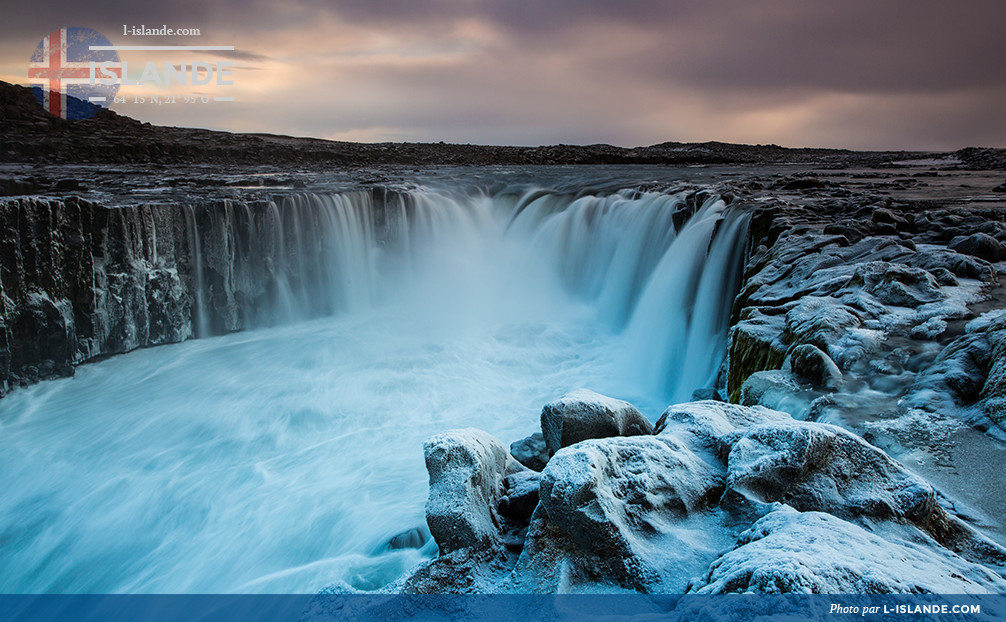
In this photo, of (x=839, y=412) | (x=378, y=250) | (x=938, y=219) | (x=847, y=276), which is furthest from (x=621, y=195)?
(x=839, y=412)

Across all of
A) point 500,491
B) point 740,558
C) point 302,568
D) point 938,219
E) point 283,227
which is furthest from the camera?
point 283,227

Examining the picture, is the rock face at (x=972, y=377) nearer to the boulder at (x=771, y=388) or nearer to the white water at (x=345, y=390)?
the boulder at (x=771, y=388)

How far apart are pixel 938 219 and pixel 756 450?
265 inches

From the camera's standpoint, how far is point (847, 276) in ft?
16.6

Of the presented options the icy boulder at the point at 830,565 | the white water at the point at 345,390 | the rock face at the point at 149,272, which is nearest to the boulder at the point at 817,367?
the icy boulder at the point at 830,565

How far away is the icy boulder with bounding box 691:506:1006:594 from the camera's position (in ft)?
5.45

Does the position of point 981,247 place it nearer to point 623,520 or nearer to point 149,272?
point 623,520

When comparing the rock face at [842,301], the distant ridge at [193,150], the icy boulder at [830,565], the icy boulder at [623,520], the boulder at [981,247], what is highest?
the distant ridge at [193,150]

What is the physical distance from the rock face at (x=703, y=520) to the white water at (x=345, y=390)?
6.81 ft

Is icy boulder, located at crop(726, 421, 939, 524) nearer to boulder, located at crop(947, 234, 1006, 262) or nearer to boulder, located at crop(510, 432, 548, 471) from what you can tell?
boulder, located at crop(510, 432, 548, 471)

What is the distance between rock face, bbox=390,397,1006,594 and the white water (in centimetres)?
208

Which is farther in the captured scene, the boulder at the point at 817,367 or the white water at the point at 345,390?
the white water at the point at 345,390

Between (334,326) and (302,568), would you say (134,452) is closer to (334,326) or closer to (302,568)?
(302,568)

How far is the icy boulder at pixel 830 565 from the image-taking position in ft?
5.45
